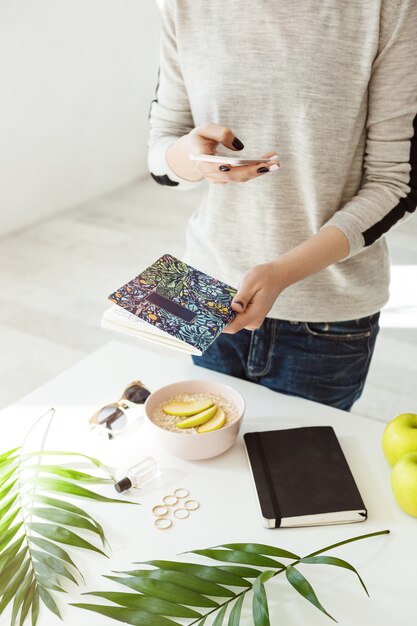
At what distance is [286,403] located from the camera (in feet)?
4.04

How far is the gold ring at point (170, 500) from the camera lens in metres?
1.01

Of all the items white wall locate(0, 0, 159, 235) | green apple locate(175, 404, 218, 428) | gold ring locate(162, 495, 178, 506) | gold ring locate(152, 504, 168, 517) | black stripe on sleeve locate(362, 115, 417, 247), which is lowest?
white wall locate(0, 0, 159, 235)

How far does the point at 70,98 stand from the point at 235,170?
3.29 meters

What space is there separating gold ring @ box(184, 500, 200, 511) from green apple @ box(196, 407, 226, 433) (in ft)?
0.38

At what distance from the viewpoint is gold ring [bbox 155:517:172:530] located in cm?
96

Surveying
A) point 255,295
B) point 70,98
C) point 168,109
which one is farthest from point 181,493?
point 70,98

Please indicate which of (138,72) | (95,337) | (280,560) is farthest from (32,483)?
(138,72)

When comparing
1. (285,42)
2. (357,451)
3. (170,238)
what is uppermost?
(285,42)

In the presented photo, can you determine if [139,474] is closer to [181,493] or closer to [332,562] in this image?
[181,493]

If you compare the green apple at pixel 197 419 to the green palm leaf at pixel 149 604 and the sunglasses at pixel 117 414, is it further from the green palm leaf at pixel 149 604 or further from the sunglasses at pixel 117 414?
the green palm leaf at pixel 149 604

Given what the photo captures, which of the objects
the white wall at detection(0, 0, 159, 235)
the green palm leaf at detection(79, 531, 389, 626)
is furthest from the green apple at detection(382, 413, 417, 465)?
the white wall at detection(0, 0, 159, 235)

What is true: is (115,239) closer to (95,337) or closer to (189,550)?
(95,337)

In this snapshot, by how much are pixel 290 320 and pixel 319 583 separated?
559 millimetres

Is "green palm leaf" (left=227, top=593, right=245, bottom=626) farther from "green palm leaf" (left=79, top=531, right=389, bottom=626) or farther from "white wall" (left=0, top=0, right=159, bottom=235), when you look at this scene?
"white wall" (left=0, top=0, right=159, bottom=235)
